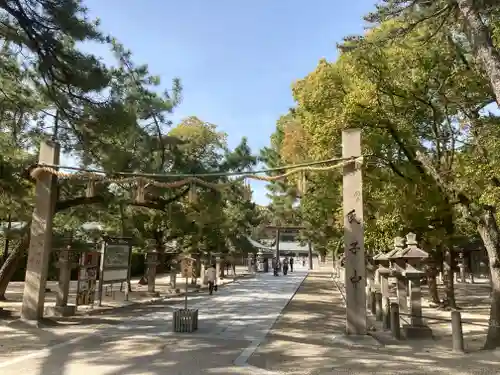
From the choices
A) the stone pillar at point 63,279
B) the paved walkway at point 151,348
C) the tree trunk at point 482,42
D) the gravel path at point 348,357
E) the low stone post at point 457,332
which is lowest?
the gravel path at point 348,357

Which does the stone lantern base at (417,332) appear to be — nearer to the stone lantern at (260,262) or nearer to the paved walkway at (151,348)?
the paved walkway at (151,348)

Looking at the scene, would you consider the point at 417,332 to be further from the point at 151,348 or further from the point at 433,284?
A: the point at 433,284

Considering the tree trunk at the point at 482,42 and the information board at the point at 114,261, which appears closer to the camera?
the tree trunk at the point at 482,42

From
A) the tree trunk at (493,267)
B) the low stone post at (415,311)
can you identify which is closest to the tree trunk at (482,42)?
the tree trunk at (493,267)

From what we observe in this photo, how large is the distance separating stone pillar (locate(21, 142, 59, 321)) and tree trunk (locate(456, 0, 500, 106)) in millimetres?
10302

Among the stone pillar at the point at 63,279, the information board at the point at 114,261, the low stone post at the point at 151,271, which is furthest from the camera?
the low stone post at the point at 151,271

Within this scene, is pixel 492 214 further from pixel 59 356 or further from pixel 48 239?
pixel 48 239

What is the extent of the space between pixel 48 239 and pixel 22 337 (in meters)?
2.84

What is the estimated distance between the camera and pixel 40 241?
37.5 ft

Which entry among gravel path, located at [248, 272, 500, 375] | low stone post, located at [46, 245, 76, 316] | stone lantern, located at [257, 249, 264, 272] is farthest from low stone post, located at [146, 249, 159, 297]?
stone lantern, located at [257, 249, 264, 272]

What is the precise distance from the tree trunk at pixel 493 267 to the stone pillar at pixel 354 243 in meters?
2.61

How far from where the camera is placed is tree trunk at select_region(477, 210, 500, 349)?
9016 millimetres

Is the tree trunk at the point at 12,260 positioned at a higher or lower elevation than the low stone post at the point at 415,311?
higher

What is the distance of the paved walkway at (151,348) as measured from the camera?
22.9 ft
